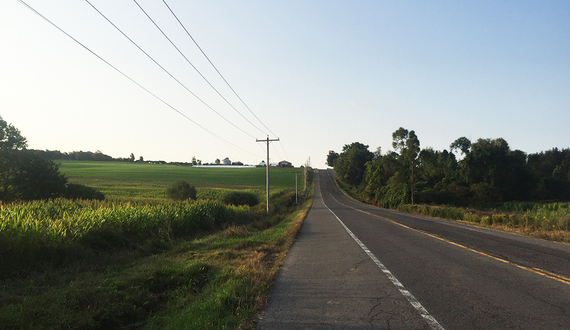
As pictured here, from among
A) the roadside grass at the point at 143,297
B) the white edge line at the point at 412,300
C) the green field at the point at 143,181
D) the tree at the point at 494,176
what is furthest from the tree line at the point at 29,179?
the tree at the point at 494,176

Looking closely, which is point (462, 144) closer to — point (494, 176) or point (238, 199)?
point (494, 176)

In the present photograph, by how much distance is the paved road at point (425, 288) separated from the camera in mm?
4508

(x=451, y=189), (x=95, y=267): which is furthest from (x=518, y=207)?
(x=95, y=267)

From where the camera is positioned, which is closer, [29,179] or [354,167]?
[29,179]

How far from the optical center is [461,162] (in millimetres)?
55719

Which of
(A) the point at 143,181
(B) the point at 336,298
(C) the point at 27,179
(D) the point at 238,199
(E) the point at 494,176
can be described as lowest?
(D) the point at 238,199

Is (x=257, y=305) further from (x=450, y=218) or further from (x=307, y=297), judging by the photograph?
(x=450, y=218)

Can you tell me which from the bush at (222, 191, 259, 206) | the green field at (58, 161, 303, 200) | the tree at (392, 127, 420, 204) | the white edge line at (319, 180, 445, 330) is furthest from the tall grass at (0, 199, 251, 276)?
the tree at (392, 127, 420, 204)

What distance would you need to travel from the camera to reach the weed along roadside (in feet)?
16.8

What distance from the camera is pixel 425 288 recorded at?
602 centimetres

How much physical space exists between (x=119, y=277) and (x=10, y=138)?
4109 cm

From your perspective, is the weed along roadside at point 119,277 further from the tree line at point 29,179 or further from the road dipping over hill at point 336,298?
the tree line at point 29,179

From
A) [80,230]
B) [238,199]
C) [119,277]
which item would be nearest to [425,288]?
[119,277]

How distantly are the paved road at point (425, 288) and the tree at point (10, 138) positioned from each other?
137 ft
